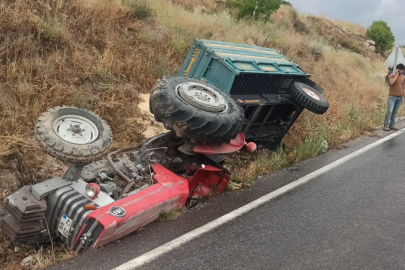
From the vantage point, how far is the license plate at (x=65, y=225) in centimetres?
378

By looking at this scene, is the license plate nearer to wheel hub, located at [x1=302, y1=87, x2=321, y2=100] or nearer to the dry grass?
the dry grass

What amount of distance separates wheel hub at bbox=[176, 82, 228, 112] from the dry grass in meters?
1.27

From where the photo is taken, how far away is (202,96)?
512cm

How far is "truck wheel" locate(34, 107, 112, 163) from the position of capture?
12.5 feet

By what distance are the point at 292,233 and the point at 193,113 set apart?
1.70 m

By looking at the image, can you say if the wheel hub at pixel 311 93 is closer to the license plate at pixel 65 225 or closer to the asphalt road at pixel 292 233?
the asphalt road at pixel 292 233

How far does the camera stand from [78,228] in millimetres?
3695

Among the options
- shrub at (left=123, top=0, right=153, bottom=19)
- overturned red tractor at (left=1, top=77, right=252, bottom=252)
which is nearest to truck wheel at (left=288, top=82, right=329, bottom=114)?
overturned red tractor at (left=1, top=77, right=252, bottom=252)

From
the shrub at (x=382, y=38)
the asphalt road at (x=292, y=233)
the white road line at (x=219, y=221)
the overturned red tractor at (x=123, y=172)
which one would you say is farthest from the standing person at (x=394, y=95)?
the shrub at (x=382, y=38)

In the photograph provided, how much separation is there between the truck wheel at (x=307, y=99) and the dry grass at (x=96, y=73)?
2.82 ft

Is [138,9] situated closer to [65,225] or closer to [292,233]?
[65,225]

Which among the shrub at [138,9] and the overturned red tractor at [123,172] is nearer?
the overturned red tractor at [123,172]

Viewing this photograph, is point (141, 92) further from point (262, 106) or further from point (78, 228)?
point (78, 228)

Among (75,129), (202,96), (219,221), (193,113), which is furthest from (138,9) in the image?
(219,221)
